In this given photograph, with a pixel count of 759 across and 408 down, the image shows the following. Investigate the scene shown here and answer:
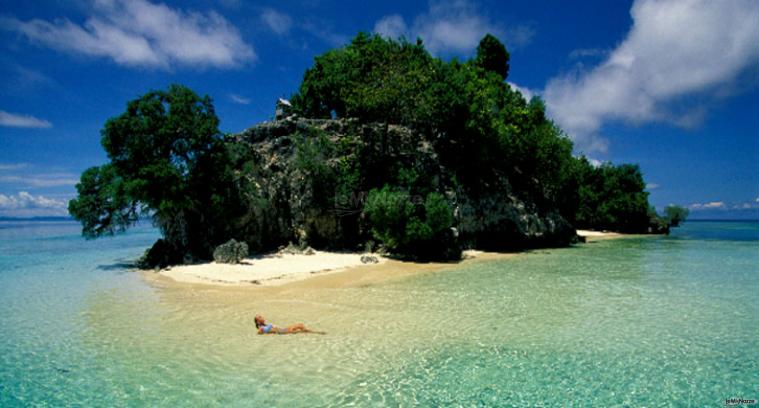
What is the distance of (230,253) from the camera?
19.7 meters

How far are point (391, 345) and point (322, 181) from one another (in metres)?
16.6

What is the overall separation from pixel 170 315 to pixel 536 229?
981 inches

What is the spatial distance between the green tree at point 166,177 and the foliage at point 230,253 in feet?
6.38

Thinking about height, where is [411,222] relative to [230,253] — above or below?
above

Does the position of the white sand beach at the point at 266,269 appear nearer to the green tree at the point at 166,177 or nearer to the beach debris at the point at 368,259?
the beach debris at the point at 368,259

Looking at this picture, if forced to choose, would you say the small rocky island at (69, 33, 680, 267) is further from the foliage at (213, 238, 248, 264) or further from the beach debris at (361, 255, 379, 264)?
the beach debris at (361, 255, 379, 264)

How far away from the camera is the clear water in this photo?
21.0 feet

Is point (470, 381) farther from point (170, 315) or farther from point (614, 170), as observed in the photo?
point (614, 170)

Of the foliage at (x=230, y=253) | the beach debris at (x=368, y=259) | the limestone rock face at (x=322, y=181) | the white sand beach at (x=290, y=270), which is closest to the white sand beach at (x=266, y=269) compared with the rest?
the white sand beach at (x=290, y=270)

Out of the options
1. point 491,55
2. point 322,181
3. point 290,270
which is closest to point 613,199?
point 491,55

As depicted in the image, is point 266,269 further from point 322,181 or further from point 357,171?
point 357,171

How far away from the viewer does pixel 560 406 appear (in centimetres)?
590

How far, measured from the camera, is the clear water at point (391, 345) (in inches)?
253

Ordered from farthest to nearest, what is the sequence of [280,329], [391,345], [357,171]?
[357,171]
[280,329]
[391,345]
